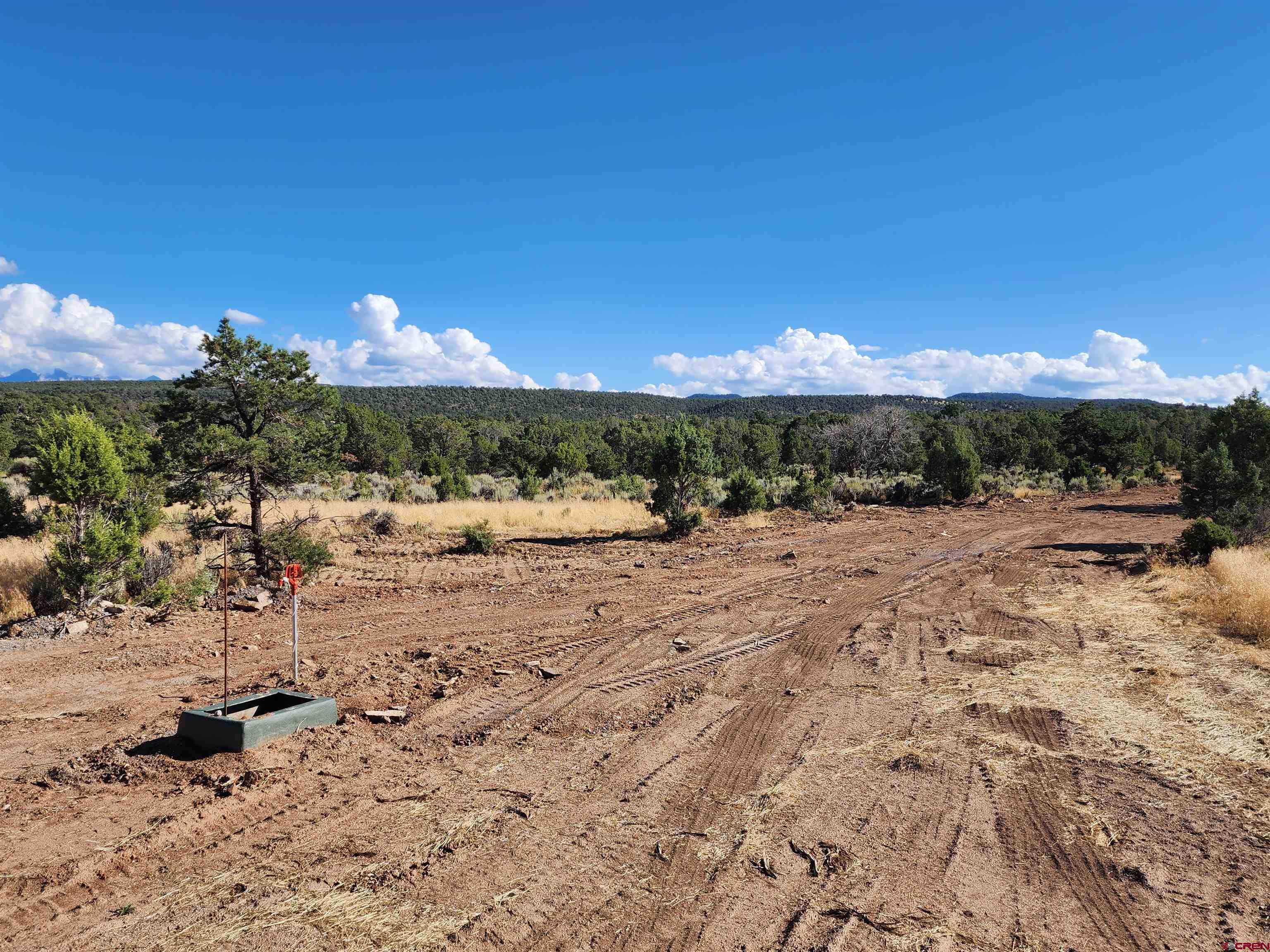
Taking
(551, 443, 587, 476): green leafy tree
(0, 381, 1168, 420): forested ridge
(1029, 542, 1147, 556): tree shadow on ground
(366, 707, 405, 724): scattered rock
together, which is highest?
(0, 381, 1168, 420): forested ridge

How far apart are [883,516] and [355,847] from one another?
74.3 ft

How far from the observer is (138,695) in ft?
24.9

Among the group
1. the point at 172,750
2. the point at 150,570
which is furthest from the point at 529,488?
the point at 172,750

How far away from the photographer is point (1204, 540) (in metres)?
14.4

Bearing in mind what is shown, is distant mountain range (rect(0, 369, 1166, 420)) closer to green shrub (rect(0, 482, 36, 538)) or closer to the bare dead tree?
the bare dead tree

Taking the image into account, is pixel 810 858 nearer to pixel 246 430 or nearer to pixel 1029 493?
pixel 246 430

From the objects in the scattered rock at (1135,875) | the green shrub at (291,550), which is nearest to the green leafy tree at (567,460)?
the green shrub at (291,550)

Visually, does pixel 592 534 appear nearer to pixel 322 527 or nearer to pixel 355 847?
pixel 322 527

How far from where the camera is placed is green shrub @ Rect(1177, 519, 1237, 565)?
46.6 feet

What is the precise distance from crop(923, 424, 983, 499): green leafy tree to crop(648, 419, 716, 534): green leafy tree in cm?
1369

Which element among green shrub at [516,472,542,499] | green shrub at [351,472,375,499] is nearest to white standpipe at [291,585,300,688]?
green shrub at [351,472,375,499]

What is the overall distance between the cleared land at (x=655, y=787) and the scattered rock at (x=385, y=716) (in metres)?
0.11

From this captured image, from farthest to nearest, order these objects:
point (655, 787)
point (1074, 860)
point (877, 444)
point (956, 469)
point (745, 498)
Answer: point (877, 444) < point (956, 469) < point (745, 498) < point (655, 787) < point (1074, 860)

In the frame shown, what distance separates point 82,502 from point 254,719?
736 cm
